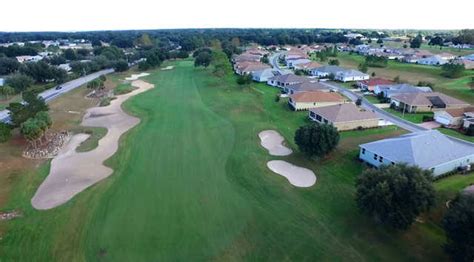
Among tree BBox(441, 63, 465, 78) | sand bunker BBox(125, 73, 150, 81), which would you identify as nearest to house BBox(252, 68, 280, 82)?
sand bunker BBox(125, 73, 150, 81)

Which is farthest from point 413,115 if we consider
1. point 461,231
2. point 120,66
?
point 120,66

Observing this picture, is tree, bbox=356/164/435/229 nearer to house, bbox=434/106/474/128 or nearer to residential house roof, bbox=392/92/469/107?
house, bbox=434/106/474/128

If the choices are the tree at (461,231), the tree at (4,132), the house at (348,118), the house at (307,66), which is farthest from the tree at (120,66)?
the tree at (461,231)

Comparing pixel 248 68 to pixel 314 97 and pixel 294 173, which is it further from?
pixel 294 173

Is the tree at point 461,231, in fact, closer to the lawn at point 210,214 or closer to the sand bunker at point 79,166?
the lawn at point 210,214

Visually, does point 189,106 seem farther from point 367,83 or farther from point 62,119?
Answer: point 367,83
